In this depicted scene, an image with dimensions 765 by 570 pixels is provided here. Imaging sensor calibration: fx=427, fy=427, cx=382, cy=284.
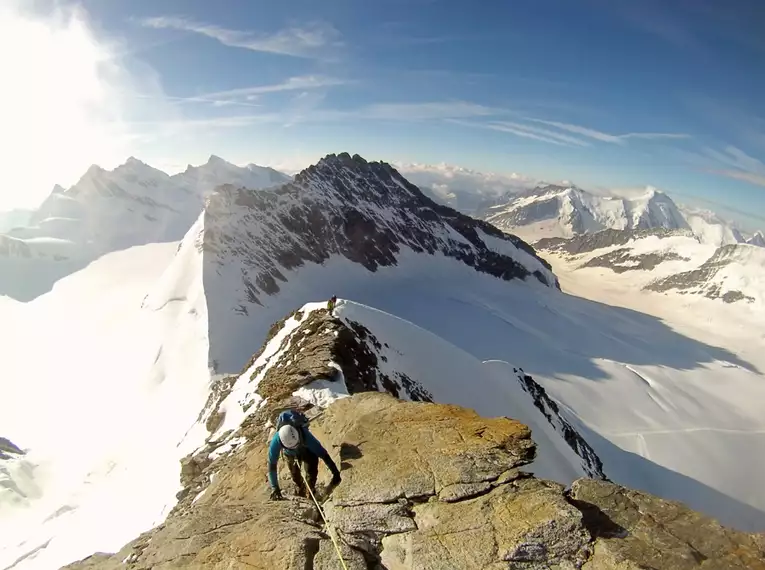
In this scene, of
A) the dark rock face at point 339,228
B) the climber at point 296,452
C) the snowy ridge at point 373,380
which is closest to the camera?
the climber at point 296,452

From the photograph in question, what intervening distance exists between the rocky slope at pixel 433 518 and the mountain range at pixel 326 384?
0.25 feet

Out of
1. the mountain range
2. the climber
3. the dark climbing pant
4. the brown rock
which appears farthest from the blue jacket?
the brown rock

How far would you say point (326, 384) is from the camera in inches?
722

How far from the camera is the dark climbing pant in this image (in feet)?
32.8

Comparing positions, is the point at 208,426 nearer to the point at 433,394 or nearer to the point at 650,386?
the point at 433,394

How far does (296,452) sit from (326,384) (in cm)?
841

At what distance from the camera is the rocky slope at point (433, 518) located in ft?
23.9

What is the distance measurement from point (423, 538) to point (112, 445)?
4441cm

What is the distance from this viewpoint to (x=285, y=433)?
32.2 ft

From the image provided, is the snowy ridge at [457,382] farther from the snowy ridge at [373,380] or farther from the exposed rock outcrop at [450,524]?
the exposed rock outcrop at [450,524]

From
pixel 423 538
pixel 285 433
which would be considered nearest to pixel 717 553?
pixel 423 538

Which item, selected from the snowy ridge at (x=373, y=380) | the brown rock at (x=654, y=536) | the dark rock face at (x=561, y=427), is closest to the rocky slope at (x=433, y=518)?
the brown rock at (x=654, y=536)

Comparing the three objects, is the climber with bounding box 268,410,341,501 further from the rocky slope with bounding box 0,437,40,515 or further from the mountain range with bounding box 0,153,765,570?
the rocky slope with bounding box 0,437,40,515

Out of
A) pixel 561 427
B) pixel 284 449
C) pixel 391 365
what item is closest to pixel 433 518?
pixel 284 449
